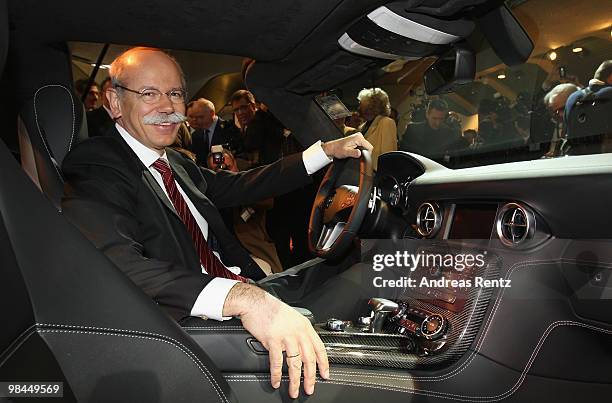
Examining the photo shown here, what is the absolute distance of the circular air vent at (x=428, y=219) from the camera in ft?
6.78

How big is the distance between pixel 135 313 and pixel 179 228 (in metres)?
0.77

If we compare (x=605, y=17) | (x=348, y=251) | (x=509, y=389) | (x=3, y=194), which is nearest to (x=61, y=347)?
(x=3, y=194)

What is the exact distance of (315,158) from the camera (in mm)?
2311

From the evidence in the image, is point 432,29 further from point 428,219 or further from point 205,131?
point 205,131

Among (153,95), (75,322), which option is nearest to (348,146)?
(153,95)

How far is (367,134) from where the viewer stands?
2424 mm

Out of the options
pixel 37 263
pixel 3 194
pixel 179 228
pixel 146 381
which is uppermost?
pixel 3 194

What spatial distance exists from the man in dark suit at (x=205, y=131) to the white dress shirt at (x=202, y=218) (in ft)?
6.48

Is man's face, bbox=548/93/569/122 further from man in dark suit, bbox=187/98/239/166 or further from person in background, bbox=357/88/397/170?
man in dark suit, bbox=187/98/239/166

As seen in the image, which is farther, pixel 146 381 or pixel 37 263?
pixel 146 381

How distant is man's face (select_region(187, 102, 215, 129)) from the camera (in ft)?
14.2

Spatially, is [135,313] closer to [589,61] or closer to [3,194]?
[3,194]

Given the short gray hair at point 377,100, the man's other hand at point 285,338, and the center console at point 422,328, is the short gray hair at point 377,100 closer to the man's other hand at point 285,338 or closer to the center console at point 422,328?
the center console at point 422,328

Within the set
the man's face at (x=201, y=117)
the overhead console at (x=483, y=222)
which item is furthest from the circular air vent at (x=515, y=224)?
the man's face at (x=201, y=117)
